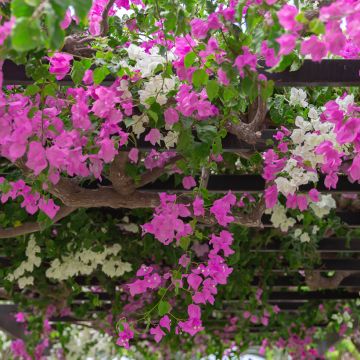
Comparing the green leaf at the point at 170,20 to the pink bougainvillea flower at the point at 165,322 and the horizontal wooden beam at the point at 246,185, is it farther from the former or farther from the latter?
the horizontal wooden beam at the point at 246,185

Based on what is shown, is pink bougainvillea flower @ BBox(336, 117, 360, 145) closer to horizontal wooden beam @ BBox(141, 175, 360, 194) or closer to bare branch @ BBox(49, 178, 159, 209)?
bare branch @ BBox(49, 178, 159, 209)

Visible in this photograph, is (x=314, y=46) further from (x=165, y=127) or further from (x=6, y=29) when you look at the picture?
(x=165, y=127)

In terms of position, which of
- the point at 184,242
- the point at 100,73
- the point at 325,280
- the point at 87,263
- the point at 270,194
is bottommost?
the point at 325,280

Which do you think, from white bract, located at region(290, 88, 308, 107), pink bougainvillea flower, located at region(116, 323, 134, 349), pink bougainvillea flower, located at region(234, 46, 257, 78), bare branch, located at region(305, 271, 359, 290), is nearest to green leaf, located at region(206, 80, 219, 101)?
pink bougainvillea flower, located at region(234, 46, 257, 78)

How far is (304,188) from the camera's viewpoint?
8.82 feet

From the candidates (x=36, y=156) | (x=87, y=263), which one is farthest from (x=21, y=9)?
(x=87, y=263)

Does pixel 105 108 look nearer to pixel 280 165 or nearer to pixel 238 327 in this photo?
pixel 280 165

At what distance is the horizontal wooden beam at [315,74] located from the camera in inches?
75.0

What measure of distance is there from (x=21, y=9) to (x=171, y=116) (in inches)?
30.3

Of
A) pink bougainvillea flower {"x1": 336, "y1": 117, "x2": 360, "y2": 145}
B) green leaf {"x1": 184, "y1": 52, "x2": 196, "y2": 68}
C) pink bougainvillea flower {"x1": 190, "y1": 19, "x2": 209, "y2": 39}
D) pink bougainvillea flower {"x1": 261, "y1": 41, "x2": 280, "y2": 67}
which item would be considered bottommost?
pink bougainvillea flower {"x1": 336, "y1": 117, "x2": 360, "y2": 145}

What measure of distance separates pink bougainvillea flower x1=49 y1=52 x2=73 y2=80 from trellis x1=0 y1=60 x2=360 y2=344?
115 millimetres

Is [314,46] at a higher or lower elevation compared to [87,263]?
higher

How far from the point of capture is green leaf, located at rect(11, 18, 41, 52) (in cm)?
108

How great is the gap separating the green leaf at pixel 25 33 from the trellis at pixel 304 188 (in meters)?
0.82
